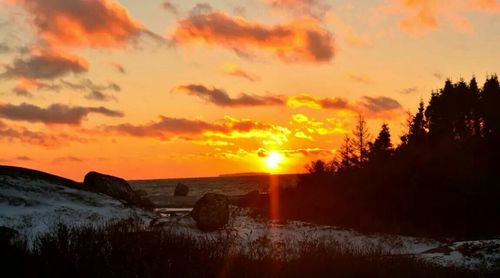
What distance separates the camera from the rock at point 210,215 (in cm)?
2222

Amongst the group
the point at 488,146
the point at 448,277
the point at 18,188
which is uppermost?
the point at 488,146

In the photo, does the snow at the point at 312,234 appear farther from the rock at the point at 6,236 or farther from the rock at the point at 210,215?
the rock at the point at 6,236

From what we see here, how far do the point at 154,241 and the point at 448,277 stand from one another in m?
5.95

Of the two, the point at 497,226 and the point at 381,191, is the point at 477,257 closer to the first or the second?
the point at 497,226

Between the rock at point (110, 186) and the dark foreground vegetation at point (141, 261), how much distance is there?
13049mm

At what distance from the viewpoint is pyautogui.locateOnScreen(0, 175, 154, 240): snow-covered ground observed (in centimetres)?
1635

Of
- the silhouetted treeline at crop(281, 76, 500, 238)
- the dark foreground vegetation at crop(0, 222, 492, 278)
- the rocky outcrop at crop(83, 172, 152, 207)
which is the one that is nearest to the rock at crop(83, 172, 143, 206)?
the rocky outcrop at crop(83, 172, 152, 207)

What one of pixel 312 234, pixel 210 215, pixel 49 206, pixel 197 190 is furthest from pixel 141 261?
pixel 197 190

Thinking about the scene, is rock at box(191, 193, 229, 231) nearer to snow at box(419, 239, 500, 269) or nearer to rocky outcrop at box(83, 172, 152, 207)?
rocky outcrop at box(83, 172, 152, 207)

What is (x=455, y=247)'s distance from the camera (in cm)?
1694

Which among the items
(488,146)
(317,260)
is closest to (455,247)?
(317,260)

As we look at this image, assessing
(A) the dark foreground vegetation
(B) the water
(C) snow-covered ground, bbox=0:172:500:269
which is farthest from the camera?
(B) the water

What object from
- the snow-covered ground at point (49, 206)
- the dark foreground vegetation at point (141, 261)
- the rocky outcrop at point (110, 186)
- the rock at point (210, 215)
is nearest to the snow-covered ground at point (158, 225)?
the snow-covered ground at point (49, 206)

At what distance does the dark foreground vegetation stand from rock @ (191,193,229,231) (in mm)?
12323
